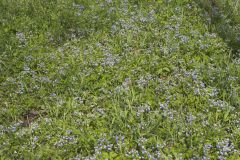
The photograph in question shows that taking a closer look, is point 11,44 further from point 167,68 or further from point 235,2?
point 235,2

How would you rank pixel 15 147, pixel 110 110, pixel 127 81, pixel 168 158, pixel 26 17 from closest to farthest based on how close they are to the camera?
pixel 168 158 → pixel 15 147 → pixel 110 110 → pixel 127 81 → pixel 26 17

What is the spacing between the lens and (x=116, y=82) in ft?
17.5

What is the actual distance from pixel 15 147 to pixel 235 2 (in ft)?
17.3

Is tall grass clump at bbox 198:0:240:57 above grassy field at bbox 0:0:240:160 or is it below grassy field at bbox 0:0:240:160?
above

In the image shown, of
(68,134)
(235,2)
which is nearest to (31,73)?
(68,134)

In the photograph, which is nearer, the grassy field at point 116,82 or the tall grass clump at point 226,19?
the grassy field at point 116,82

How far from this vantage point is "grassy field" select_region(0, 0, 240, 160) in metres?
4.30

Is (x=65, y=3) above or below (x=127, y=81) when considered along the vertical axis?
above

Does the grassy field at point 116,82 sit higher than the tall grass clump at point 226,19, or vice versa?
the tall grass clump at point 226,19

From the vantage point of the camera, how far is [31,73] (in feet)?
18.1

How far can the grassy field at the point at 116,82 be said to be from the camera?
4.30 meters

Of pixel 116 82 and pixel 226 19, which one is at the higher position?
pixel 226 19

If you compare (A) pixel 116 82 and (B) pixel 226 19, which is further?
(B) pixel 226 19

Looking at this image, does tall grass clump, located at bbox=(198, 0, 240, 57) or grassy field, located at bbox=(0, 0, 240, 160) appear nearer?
grassy field, located at bbox=(0, 0, 240, 160)
